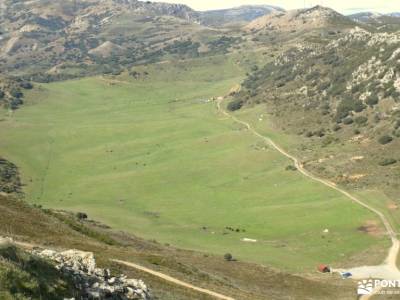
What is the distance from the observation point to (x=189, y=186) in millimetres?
112312

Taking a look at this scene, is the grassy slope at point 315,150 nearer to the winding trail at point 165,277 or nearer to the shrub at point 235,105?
the shrub at point 235,105

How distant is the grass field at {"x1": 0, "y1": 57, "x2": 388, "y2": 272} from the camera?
76.2 m

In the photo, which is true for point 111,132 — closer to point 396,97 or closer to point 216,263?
point 396,97

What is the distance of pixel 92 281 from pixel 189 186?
279ft

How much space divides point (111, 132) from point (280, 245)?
341ft

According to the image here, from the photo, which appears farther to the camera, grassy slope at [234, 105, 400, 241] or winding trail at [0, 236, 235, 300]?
grassy slope at [234, 105, 400, 241]

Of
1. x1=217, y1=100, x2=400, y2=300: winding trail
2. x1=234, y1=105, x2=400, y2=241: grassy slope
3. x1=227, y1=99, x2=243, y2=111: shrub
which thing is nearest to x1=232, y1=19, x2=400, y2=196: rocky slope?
x1=234, y1=105, x2=400, y2=241: grassy slope

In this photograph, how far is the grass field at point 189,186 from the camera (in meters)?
76.2

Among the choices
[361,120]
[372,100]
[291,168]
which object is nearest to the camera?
[291,168]

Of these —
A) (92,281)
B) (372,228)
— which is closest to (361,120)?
(372,228)

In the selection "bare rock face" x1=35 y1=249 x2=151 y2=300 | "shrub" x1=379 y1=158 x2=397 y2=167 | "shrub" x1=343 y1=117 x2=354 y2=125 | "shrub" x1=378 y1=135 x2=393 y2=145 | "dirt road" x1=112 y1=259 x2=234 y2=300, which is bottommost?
"shrub" x1=379 y1=158 x2=397 y2=167

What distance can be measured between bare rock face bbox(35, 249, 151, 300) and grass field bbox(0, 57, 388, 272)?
1565 inches

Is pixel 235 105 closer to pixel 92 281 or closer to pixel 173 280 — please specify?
pixel 173 280

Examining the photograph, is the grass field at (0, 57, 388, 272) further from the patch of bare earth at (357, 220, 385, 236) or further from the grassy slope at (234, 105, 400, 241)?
the grassy slope at (234, 105, 400, 241)
